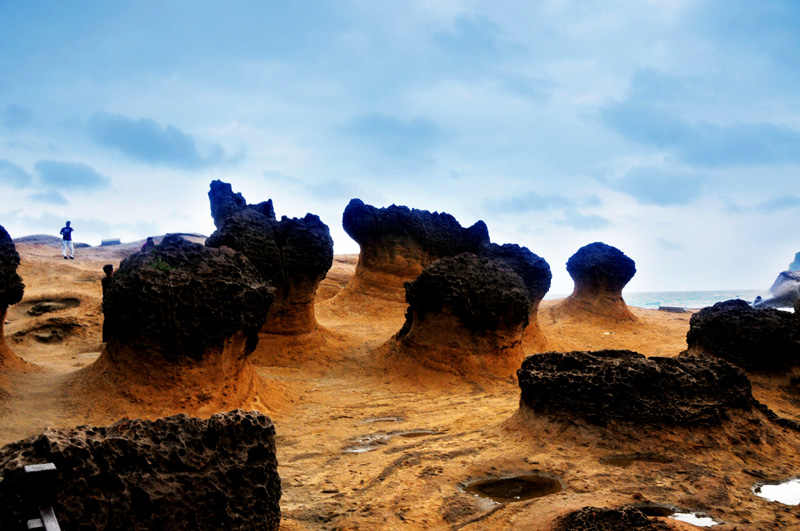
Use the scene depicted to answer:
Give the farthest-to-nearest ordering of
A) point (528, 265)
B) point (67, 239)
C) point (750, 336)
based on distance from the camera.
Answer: point (67, 239), point (528, 265), point (750, 336)

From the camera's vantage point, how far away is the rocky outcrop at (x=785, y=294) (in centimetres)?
1684

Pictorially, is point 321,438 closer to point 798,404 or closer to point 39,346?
point 798,404

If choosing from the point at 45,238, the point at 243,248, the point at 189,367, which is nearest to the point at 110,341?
the point at 189,367

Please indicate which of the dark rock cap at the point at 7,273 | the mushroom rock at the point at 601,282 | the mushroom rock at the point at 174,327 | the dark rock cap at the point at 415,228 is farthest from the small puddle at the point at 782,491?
the mushroom rock at the point at 601,282

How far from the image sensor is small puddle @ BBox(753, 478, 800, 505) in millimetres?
3648

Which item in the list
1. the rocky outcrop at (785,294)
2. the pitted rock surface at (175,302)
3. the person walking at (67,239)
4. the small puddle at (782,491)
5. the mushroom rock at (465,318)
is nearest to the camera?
the small puddle at (782,491)

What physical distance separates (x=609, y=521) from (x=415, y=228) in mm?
12224

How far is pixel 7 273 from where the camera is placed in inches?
272

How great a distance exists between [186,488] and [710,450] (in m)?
3.75

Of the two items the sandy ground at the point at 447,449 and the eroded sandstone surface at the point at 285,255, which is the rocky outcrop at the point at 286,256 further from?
the sandy ground at the point at 447,449

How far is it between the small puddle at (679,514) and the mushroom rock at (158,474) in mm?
2137

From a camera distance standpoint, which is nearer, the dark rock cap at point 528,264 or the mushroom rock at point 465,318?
Answer: the mushroom rock at point 465,318

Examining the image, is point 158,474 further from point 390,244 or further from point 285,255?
point 390,244

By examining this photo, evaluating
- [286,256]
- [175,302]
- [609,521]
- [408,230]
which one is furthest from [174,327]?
[408,230]
